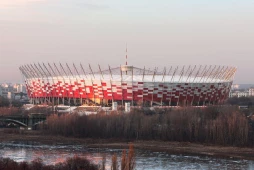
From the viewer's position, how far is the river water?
80.4ft

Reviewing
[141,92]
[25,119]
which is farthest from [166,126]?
[25,119]

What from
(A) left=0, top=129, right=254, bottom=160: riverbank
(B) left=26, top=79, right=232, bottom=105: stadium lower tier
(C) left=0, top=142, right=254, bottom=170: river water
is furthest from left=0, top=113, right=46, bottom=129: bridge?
(C) left=0, top=142, right=254, bottom=170: river water

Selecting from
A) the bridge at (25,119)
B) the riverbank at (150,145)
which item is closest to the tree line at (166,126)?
the riverbank at (150,145)

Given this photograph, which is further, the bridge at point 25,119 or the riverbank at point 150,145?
the bridge at point 25,119

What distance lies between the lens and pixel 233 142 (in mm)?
31906

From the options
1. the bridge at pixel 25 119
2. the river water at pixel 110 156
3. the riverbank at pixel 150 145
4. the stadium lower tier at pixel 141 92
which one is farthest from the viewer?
the stadium lower tier at pixel 141 92

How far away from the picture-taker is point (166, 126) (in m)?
34.8

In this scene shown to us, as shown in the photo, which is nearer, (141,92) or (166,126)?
(166,126)

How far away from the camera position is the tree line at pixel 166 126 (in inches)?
1281

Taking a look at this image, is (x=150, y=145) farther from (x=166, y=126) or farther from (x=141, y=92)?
(x=141, y=92)

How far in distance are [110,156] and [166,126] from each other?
857cm

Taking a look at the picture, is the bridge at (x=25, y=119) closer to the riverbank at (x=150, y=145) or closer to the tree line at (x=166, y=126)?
the tree line at (x=166, y=126)

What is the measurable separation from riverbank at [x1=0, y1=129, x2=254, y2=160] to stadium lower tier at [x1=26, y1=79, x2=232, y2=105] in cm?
998

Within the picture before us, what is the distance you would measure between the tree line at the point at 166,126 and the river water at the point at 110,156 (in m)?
4.38
